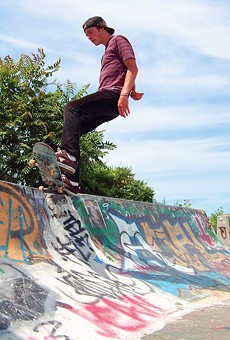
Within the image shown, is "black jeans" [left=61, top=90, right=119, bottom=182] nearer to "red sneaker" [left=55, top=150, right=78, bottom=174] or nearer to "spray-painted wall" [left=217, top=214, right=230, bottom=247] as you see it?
"red sneaker" [left=55, top=150, right=78, bottom=174]

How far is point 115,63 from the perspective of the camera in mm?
5367

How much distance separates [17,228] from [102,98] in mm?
1580

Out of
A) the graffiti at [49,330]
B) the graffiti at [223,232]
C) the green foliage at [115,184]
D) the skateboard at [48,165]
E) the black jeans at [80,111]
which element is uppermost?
the green foliage at [115,184]

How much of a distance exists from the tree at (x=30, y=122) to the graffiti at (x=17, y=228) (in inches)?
408

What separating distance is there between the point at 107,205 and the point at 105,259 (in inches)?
46.2

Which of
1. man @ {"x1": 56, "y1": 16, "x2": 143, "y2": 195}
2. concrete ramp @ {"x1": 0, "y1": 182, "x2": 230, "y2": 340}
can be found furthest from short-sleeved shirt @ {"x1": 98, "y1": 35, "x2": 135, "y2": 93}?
concrete ramp @ {"x1": 0, "y1": 182, "x2": 230, "y2": 340}

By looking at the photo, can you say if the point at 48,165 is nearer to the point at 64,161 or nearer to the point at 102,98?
the point at 64,161

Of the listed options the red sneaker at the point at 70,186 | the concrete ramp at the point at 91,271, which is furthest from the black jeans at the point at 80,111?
the concrete ramp at the point at 91,271

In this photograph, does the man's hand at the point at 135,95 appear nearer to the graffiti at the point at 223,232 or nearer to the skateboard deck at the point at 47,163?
the skateboard deck at the point at 47,163

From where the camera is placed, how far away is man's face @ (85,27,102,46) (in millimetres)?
5469

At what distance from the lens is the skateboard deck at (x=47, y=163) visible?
200 inches

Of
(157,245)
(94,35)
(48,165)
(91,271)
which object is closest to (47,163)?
(48,165)

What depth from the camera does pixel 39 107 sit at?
16234 millimetres

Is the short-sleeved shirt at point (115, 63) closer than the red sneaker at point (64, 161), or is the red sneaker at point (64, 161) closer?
the red sneaker at point (64, 161)
